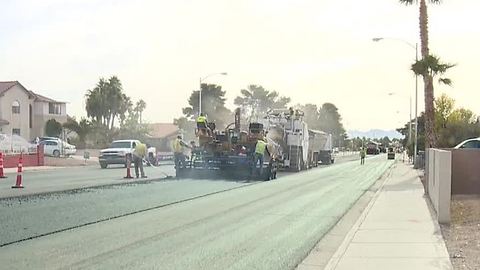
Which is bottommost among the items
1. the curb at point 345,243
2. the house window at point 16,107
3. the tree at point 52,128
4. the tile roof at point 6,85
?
the curb at point 345,243

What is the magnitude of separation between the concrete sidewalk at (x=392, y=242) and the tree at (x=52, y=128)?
61.7m

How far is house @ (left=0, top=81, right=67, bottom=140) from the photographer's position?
6619cm

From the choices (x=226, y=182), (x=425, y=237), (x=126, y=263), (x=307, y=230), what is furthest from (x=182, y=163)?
(x=126, y=263)

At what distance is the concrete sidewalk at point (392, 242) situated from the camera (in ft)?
31.6

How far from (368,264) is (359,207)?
9.08 m

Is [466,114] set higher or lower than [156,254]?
higher

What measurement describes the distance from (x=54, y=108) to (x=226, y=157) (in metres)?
55.5

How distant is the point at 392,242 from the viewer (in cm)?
1157

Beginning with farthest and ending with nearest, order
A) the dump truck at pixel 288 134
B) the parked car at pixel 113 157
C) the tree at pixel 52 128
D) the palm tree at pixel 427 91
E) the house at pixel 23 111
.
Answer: the tree at pixel 52 128, the house at pixel 23 111, the parked car at pixel 113 157, the dump truck at pixel 288 134, the palm tree at pixel 427 91

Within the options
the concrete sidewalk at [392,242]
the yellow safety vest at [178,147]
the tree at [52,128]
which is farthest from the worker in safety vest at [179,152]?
the tree at [52,128]

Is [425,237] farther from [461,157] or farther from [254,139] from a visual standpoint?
[254,139]

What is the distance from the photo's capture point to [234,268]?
9.38 meters

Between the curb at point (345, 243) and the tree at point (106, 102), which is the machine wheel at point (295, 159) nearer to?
the curb at point (345, 243)

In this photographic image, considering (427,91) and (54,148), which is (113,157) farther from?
(427,91)
